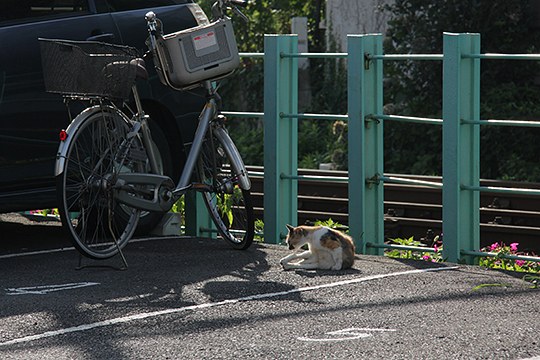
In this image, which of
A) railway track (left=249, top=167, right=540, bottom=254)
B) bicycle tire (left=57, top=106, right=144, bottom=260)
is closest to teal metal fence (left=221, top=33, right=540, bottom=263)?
bicycle tire (left=57, top=106, right=144, bottom=260)

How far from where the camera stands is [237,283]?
24.7 feet

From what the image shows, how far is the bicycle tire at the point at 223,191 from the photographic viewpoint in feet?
28.1

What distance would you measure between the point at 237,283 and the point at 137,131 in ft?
3.79

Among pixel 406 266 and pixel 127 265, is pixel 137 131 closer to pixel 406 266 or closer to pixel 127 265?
pixel 127 265

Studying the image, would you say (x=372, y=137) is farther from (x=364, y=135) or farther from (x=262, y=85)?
(x=262, y=85)

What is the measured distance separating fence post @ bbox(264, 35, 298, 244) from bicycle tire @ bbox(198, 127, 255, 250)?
1.87 feet

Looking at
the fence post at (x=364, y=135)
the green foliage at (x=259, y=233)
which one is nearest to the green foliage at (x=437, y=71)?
the green foliage at (x=259, y=233)

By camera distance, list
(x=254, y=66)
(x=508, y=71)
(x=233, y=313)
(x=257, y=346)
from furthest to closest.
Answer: (x=254, y=66)
(x=508, y=71)
(x=233, y=313)
(x=257, y=346)

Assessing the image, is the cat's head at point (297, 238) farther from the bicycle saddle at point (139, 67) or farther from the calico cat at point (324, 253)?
the bicycle saddle at point (139, 67)

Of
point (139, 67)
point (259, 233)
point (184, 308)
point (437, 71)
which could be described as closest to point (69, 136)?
point (139, 67)

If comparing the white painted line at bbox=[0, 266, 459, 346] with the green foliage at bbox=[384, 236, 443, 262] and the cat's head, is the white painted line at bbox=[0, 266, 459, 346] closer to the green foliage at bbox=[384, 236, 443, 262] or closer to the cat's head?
the cat's head

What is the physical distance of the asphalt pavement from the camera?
230 inches

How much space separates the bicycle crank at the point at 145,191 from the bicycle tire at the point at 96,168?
0.19 ft

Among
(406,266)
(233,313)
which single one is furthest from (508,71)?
(233,313)
